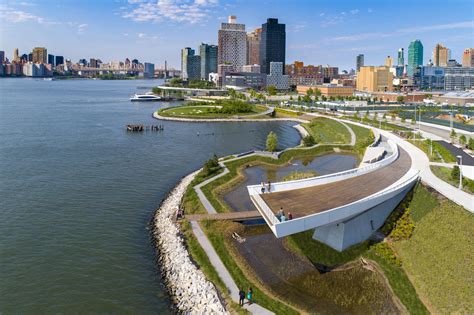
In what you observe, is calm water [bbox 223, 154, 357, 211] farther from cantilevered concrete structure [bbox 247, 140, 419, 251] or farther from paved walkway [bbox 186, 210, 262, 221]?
cantilevered concrete structure [bbox 247, 140, 419, 251]

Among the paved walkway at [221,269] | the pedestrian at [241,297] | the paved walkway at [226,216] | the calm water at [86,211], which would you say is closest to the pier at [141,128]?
the calm water at [86,211]

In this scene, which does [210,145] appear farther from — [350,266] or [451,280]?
[451,280]

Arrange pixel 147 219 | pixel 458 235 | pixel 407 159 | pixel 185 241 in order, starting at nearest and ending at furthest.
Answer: pixel 458 235 → pixel 185 241 → pixel 147 219 → pixel 407 159

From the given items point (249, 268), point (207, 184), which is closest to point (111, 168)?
point (207, 184)

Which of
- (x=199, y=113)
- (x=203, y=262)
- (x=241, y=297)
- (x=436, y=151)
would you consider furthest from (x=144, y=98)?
(x=241, y=297)

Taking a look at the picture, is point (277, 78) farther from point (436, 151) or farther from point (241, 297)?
point (241, 297)

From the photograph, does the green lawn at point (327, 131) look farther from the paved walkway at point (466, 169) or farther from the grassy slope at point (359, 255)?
the grassy slope at point (359, 255)
